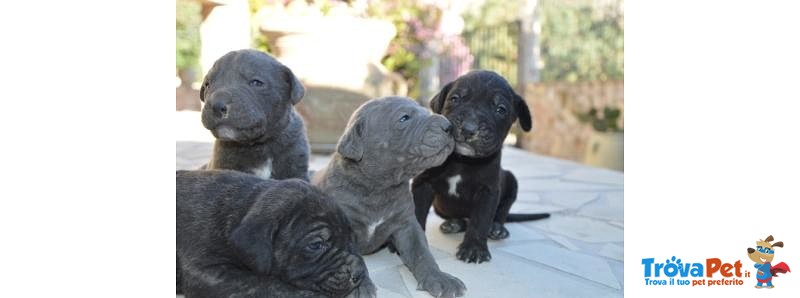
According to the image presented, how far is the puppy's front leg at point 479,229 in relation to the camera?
4266 mm

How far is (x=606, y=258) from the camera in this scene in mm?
4531

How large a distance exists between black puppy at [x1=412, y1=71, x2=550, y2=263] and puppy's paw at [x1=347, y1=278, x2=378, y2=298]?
1.08 m

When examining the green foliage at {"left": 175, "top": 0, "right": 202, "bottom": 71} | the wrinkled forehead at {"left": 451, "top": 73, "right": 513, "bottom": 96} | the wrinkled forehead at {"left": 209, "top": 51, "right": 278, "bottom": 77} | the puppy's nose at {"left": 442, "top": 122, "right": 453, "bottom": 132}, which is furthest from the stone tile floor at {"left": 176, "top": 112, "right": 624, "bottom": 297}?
the green foliage at {"left": 175, "top": 0, "right": 202, "bottom": 71}

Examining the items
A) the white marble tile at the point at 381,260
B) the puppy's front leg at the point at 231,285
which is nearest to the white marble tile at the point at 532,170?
the white marble tile at the point at 381,260

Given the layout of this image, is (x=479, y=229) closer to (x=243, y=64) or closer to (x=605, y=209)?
(x=243, y=64)

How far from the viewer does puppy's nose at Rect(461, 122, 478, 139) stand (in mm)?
4004

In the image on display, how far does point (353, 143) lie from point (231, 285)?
3.79ft

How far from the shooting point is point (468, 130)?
4.01m

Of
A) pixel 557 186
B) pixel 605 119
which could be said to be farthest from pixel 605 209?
pixel 605 119
